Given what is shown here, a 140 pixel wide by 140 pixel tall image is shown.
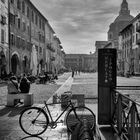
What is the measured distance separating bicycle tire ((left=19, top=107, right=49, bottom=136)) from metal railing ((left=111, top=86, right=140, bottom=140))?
1767mm

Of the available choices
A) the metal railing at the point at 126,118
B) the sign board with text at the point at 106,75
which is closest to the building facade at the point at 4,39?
the sign board with text at the point at 106,75

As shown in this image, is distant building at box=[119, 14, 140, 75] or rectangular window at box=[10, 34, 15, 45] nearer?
rectangular window at box=[10, 34, 15, 45]

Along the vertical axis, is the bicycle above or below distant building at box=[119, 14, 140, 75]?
below

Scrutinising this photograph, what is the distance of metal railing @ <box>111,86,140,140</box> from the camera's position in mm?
4137

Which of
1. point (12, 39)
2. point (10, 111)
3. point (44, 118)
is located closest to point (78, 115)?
point (44, 118)

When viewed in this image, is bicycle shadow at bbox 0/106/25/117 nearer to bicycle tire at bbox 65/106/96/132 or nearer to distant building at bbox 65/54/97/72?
bicycle tire at bbox 65/106/96/132

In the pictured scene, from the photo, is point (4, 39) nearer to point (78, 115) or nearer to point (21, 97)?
point (21, 97)

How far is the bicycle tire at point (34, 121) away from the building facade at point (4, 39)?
22562 millimetres

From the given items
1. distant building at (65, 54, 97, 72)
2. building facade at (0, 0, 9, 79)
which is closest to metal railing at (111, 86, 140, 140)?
building facade at (0, 0, 9, 79)

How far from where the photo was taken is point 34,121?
22.2ft

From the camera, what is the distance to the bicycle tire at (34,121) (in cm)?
659

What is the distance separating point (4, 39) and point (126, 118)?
2729 cm

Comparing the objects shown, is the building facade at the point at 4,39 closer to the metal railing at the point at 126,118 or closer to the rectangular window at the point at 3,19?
the rectangular window at the point at 3,19

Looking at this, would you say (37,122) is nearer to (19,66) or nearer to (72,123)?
(72,123)
